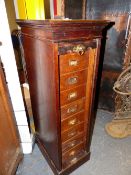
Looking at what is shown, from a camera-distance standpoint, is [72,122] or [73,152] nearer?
[72,122]

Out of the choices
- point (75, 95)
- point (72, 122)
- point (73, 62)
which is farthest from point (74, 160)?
point (73, 62)

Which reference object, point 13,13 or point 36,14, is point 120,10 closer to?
point 36,14

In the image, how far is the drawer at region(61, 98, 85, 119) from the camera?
3.55 ft

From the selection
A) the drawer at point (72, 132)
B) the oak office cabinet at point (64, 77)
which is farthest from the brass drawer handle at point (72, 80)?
the drawer at point (72, 132)

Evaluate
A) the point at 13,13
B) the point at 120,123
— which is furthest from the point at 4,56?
the point at 120,123

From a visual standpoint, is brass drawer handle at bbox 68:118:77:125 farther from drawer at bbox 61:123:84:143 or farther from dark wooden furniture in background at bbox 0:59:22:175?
dark wooden furniture in background at bbox 0:59:22:175

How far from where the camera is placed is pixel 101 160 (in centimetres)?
156

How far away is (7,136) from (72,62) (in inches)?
31.4

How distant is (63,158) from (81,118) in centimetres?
40

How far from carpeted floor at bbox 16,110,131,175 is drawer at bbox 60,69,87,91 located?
900mm

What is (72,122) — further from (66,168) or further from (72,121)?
(66,168)

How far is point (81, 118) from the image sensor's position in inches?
48.8

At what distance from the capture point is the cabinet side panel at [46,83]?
3.01 feet

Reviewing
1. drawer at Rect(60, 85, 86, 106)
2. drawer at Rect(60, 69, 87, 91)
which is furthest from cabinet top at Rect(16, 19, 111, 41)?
drawer at Rect(60, 85, 86, 106)
